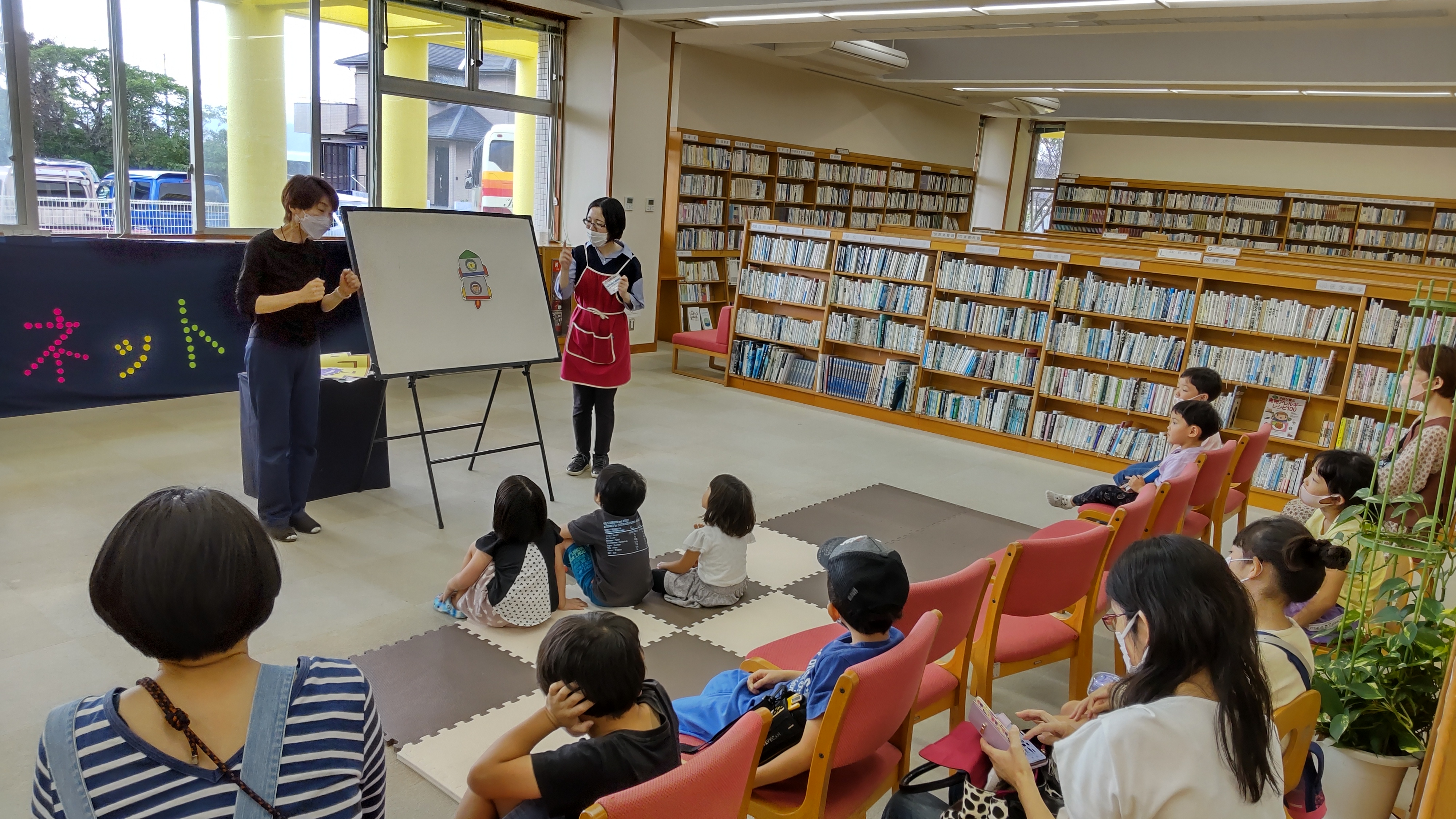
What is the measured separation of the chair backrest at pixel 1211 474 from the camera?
3.89 meters

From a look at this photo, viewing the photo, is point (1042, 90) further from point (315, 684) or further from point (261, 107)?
point (315, 684)

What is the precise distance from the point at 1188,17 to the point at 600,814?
23.5 ft

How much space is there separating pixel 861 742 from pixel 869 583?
1.10 ft

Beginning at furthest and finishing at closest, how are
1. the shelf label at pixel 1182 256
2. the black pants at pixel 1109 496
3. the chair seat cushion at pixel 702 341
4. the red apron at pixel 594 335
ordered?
the chair seat cushion at pixel 702 341
the shelf label at pixel 1182 256
the red apron at pixel 594 335
the black pants at pixel 1109 496

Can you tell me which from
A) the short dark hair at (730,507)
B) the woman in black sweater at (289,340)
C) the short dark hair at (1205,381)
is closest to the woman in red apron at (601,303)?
the woman in black sweater at (289,340)

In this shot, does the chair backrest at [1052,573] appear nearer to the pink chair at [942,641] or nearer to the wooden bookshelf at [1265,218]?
the pink chair at [942,641]

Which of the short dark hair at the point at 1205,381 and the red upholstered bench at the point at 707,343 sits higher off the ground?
the short dark hair at the point at 1205,381

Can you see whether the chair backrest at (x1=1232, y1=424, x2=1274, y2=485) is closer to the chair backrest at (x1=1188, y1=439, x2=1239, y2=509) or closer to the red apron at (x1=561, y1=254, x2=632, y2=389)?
the chair backrest at (x1=1188, y1=439, x2=1239, y2=509)

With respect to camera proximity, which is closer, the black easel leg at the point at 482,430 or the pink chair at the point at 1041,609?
the pink chair at the point at 1041,609

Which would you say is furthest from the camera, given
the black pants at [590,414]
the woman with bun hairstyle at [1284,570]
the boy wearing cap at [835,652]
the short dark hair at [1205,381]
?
the black pants at [590,414]

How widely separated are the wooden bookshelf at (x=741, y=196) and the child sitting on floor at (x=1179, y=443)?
4883mm

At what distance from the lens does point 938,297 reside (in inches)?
280

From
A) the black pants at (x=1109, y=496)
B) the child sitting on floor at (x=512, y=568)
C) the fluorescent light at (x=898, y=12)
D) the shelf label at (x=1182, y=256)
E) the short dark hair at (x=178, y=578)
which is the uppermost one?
the fluorescent light at (x=898, y=12)

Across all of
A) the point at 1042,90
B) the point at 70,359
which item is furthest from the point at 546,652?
the point at 1042,90
